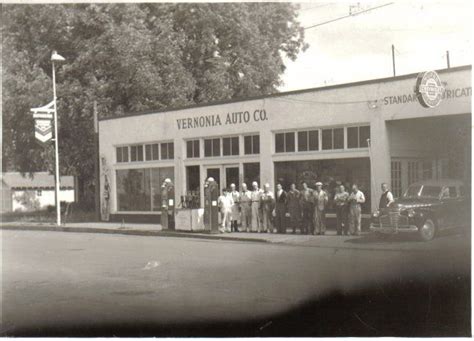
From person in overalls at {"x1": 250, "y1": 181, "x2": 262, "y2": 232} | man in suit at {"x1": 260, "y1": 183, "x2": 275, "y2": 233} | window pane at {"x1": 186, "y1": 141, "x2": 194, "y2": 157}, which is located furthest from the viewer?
window pane at {"x1": 186, "y1": 141, "x2": 194, "y2": 157}

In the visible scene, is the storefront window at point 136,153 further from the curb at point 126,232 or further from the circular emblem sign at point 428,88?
the circular emblem sign at point 428,88

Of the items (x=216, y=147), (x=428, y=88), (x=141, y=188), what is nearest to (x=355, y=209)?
(x=428, y=88)

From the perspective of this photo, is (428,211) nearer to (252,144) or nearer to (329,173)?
(329,173)

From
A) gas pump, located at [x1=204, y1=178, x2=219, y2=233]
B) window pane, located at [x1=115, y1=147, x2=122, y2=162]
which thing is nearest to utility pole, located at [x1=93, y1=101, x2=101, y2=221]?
window pane, located at [x1=115, y1=147, x2=122, y2=162]

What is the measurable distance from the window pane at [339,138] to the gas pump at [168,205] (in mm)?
5365

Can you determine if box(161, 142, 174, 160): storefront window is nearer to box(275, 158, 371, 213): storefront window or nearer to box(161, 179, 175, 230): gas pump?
box(161, 179, 175, 230): gas pump

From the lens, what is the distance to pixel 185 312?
8031 mm

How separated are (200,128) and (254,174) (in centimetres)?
296

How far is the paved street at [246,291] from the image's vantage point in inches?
294

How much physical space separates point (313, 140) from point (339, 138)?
0.99m

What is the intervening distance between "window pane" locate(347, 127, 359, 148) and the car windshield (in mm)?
2762

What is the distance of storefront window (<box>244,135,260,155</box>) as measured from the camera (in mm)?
20672

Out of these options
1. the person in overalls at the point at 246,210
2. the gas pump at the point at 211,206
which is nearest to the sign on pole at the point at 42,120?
the gas pump at the point at 211,206

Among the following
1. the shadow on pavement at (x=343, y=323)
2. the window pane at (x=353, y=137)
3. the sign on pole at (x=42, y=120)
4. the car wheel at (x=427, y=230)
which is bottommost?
the shadow on pavement at (x=343, y=323)
